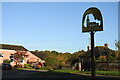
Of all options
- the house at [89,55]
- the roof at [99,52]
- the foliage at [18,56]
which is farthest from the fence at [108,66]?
the foliage at [18,56]

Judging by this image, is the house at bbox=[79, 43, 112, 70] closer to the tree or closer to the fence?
the fence

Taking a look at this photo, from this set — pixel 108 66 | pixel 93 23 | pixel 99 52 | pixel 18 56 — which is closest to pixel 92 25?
pixel 93 23

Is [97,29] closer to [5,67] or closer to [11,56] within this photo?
[5,67]

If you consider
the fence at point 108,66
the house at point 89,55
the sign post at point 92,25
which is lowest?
the fence at point 108,66

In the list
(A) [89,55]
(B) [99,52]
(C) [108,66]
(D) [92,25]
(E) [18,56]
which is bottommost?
(C) [108,66]

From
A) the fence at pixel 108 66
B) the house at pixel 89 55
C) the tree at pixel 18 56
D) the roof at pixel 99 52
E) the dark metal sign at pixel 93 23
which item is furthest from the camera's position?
the tree at pixel 18 56

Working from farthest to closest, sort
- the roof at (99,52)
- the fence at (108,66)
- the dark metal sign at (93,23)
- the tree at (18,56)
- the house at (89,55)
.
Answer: the tree at (18,56), the roof at (99,52), the house at (89,55), the fence at (108,66), the dark metal sign at (93,23)

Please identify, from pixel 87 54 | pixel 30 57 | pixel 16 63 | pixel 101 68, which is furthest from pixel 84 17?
pixel 30 57

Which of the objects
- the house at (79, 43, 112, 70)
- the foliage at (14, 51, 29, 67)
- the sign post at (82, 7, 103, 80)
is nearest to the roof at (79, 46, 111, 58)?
the house at (79, 43, 112, 70)

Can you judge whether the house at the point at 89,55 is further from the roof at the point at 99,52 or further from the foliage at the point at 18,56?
the foliage at the point at 18,56

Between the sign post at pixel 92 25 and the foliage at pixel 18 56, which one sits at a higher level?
the sign post at pixel 92 25

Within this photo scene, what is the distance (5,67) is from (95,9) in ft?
73.4

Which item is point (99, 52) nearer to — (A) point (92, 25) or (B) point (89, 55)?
(B) point (89, 55)

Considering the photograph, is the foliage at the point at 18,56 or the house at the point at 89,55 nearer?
the house at the point at 89,55
